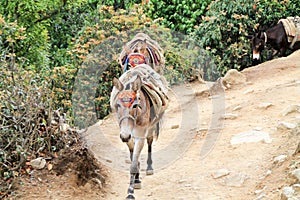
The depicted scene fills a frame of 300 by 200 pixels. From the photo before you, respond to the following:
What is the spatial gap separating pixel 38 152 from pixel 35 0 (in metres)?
4.71

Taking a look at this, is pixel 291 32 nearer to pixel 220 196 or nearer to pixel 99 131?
pixel 99 131

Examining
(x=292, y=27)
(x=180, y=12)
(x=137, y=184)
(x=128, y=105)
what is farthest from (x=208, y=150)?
(x=180, y=12)

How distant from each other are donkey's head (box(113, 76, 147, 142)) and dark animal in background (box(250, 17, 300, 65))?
732cm

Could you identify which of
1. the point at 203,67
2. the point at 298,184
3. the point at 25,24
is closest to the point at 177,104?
the point at 203,67

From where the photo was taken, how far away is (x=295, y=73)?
10773 millimetres

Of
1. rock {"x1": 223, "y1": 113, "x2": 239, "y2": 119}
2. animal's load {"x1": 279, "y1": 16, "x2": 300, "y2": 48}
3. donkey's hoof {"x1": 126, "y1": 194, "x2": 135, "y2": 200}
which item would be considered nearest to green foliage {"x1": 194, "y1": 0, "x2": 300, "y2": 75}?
animal's load {"x1": 279, "y1": 16, "x2": 300, "y2": 48}

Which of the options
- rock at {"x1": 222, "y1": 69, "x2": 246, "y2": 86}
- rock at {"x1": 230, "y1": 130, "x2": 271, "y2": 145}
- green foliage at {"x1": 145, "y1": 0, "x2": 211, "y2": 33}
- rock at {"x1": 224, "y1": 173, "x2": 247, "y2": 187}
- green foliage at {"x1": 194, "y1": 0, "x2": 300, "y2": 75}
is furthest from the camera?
green foliage at {"x1": 145, "y1": 0, "x2": 211, "y2": 33}

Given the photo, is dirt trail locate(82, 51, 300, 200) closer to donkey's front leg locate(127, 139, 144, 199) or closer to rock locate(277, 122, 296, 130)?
rock locate(277, 122, 296, 130)

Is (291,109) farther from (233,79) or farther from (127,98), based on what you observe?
(127,98)

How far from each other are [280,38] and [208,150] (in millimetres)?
6364

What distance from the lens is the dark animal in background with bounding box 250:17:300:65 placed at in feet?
41.8

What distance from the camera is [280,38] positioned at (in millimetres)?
13000

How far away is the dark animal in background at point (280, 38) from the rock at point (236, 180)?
22.6ft

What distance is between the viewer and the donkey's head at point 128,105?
5762 millimetres
